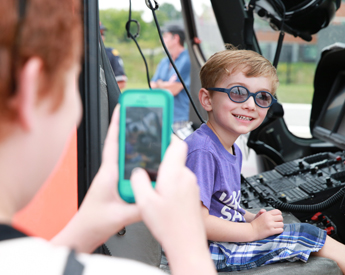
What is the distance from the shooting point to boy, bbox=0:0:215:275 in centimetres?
A: 41

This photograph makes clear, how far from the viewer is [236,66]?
1.35m

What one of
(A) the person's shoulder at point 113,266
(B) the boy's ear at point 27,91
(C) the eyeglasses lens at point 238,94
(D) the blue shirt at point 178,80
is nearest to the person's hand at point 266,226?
(C) the eyeglasses lens at point 238,94

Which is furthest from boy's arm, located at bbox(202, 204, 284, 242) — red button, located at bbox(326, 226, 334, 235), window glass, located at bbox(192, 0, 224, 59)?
window glass, located at bbox(192, 0, 224, 59)

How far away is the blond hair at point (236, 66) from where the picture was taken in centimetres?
134

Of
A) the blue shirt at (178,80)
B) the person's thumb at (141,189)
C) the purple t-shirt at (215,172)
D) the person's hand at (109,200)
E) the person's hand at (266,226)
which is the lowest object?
the blue shirt at (178,80)

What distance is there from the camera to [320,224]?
5.80 feet

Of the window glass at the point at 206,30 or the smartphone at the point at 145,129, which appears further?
the window glass at the point at 206,30

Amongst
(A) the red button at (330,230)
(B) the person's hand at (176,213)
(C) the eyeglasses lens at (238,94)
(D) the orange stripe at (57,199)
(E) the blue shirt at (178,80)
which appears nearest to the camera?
(B) the person's hand at (176,213)

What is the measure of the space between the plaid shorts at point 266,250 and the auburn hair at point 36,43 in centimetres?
96

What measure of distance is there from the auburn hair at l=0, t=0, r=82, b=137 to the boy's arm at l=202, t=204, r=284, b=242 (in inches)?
32.3

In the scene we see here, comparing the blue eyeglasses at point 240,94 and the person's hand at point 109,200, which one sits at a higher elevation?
the person's hand at point 109,200

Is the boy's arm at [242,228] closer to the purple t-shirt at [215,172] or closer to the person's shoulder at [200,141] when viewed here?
the purple t-shirt at [215,172]

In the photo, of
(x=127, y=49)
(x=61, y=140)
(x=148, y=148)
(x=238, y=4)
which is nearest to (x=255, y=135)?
(x=238, y=4)

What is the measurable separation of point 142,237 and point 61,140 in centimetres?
78
